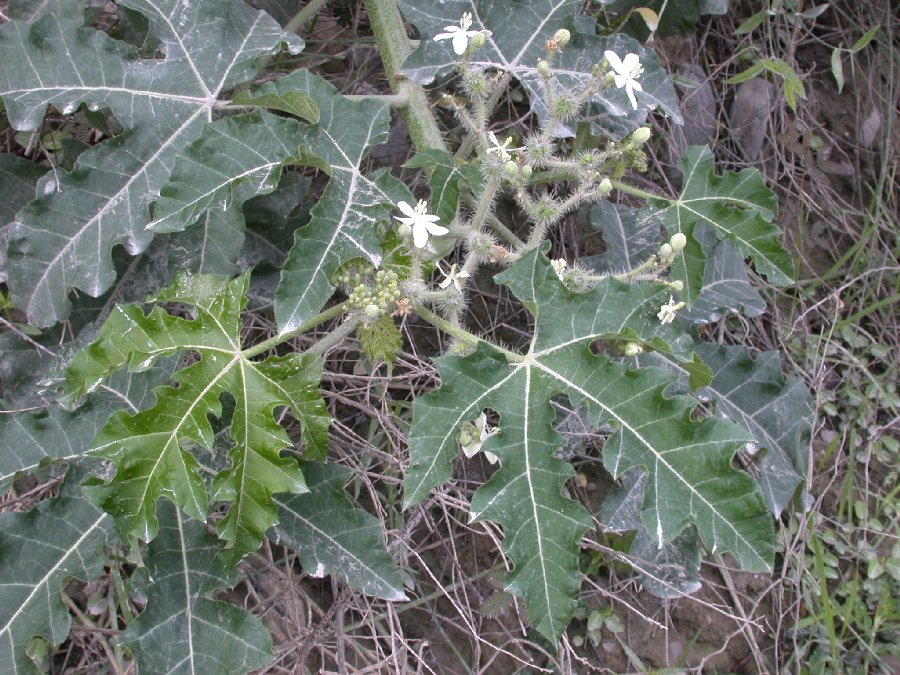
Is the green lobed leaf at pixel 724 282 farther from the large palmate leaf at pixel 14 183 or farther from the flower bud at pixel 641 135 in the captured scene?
the large palmate leaf at pixel 14 183

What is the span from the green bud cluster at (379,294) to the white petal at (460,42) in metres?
0.65

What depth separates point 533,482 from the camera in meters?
1.78

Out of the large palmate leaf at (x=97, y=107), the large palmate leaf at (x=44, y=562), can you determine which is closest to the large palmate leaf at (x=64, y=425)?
the large palmate leaf at (x=44, y=562)

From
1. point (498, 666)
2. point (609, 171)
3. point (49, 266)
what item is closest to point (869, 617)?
point (498, 666)

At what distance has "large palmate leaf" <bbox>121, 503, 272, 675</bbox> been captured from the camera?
185cm

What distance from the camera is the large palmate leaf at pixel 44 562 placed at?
1813 millimetres

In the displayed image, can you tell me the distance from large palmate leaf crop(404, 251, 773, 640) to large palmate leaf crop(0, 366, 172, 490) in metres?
0.81

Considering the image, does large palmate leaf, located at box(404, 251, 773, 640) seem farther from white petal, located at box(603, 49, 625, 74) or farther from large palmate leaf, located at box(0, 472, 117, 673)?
large palmate leaf, located at box(0, 472, 117, 673)

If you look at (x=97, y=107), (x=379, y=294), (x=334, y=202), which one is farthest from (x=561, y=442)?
(x=97, y=107)

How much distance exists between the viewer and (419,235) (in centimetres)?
185

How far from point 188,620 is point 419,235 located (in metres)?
1.12

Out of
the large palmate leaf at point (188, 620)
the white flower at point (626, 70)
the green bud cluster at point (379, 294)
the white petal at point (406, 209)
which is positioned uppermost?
the white flower at point (626, 70)

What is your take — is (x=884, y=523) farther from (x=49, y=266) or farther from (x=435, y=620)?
(x=49, y=266)

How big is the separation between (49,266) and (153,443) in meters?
0.64
